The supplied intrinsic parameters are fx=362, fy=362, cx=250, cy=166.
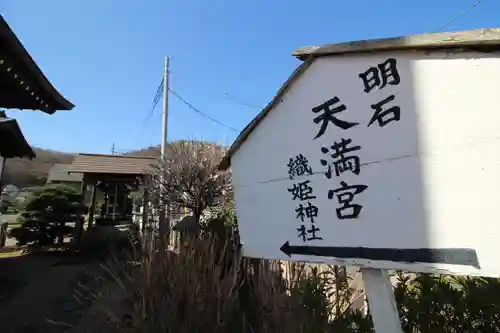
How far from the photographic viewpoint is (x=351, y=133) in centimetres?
196

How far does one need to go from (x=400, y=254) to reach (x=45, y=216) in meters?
13.0

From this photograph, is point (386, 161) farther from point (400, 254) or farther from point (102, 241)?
point (102, 241)

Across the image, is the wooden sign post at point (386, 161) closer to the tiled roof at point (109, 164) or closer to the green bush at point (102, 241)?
the green bush at point (102, 241)

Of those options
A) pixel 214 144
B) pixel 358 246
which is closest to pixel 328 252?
pixel 358 246

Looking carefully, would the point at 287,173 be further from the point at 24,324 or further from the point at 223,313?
the point at 24,324

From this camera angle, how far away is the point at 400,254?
1.71m

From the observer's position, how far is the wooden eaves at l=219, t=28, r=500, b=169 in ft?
4.99

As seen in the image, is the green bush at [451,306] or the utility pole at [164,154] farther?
the utility pole at [164,154]

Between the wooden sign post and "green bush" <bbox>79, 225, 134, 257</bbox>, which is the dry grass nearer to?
the wooden sign post

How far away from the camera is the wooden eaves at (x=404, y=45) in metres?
1.52

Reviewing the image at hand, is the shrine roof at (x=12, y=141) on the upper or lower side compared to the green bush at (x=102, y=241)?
upper

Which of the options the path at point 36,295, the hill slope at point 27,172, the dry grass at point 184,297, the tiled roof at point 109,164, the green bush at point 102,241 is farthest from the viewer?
the hill slope at point 27,172

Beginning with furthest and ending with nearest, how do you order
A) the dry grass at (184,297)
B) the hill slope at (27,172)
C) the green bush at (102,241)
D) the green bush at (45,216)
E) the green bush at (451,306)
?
the hill slope at (27,172)
the green bush at (45,216)
the green bush at (102,241)
the dry grass at (184,297)
the green bush at (451,306)

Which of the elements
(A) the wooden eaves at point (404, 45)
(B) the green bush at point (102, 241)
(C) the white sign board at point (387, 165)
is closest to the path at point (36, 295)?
(B) the green bush at point (102, 241)
